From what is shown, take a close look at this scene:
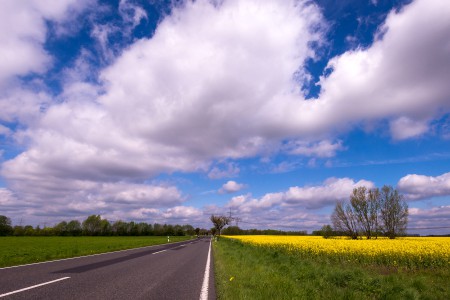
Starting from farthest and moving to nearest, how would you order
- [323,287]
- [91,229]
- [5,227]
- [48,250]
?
[91,229] → [5,227] → [48,250] → [323,287]

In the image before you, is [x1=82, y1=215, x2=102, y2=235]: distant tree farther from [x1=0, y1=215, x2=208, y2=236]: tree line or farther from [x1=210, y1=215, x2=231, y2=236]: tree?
[x1=210, y1=215, x2=231, y2=236]: tree

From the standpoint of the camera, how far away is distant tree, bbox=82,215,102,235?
122312mm

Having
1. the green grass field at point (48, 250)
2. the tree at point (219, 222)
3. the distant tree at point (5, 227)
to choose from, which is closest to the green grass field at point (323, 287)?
the green grass field at point (48, 250)

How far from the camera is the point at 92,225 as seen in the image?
130875mm

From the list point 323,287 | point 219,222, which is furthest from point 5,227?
point 323,287

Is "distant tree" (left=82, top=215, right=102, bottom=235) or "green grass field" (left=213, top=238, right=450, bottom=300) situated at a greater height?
"distant tree" (left=82, top=215, right=102, bottom=235)

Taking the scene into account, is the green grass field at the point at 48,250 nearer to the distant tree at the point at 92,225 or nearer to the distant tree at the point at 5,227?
the distant tree at the point at 5,227

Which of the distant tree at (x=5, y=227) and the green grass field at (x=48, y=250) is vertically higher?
the distant tree at (x=5, y=227)

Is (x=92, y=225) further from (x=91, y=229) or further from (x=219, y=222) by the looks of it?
(x=219, y=222)

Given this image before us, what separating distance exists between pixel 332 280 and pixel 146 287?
616cm

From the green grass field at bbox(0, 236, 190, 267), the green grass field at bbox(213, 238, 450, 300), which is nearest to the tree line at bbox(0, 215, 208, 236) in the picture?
the green grass field at bbox(0, 236, 190, 267)

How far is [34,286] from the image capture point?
7102mm

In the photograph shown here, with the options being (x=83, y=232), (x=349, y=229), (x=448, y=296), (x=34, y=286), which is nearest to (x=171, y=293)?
(x=34, y=286)

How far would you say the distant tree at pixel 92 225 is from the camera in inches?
4815
